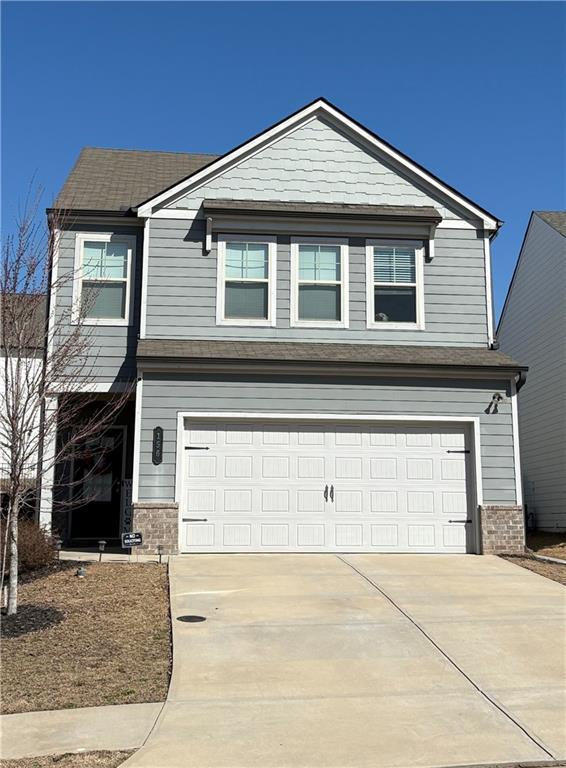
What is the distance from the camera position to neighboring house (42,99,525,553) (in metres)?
12.8

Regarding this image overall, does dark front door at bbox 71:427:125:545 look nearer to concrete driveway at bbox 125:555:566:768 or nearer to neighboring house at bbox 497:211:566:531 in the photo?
concrete driveway at bbox 125:555:566:768

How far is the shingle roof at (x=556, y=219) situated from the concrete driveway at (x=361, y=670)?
11478 millimetres

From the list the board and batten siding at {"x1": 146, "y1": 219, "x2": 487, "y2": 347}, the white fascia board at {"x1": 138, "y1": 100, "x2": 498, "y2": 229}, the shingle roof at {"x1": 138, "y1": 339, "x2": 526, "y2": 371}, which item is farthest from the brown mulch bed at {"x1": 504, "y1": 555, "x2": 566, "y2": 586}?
the white fascia board at {"x1": 138, "y1": 100, "x2": 498, "y2": 229}

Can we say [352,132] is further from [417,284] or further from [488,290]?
[488,290]

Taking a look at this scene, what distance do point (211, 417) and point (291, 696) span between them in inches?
279

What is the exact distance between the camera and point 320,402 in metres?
13.1

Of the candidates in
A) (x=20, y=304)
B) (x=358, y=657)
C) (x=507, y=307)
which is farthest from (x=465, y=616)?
(x=507, y=307)

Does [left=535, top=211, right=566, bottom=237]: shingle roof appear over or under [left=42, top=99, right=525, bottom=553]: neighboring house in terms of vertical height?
over

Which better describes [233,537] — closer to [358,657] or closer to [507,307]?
[358,657]

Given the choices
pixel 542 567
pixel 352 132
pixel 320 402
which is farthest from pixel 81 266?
pixel 542 567

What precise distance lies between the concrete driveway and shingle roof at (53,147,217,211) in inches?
292

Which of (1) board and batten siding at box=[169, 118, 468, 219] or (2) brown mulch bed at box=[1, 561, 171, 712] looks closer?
(2) brown mulch bed at box=[1, 561, 171, 712]

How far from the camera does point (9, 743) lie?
5254 millimetres

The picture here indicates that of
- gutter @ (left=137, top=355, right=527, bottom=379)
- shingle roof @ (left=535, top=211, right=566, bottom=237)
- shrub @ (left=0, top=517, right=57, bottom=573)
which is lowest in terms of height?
shrub @ (left=0, top=517, right=57, bottom=573)
